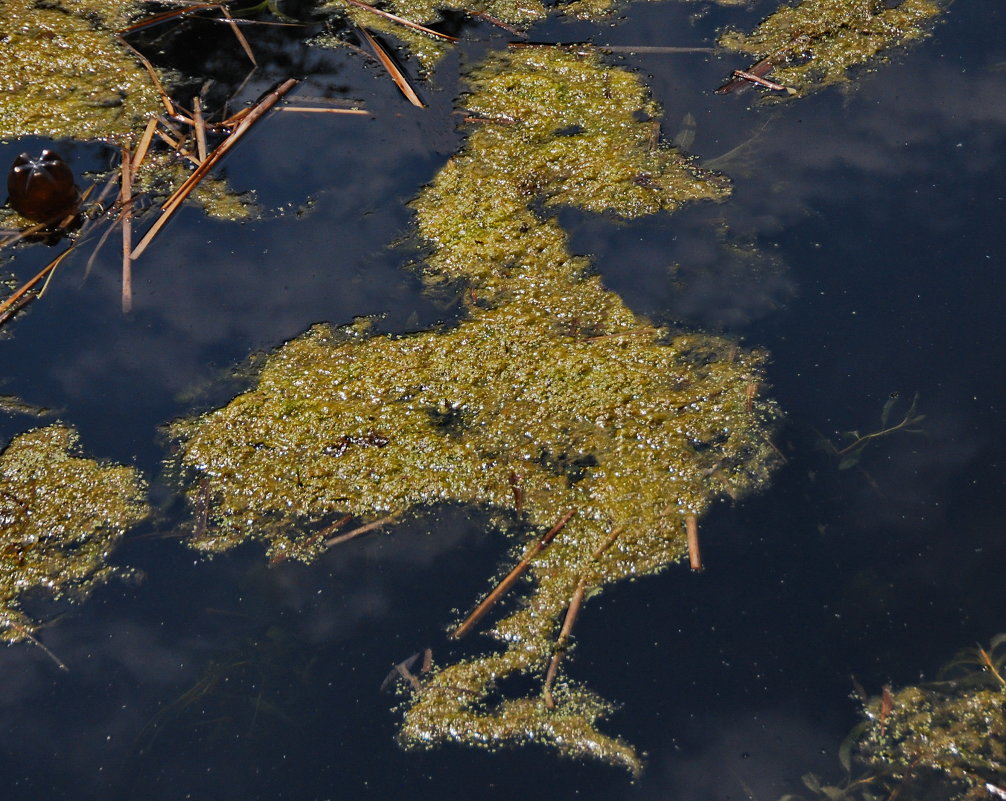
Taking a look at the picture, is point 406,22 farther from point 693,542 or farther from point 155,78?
point 693,542

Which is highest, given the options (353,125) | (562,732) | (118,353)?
(353,125)

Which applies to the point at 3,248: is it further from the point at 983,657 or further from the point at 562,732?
the point at 983,657

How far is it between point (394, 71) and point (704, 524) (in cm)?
160

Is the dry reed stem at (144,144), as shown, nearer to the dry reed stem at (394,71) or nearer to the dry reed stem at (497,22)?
the dry reed stem at (394,71)

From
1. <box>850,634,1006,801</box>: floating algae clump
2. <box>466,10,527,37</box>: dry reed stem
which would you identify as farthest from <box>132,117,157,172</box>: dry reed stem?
<box>850,634,1006,801</box>: floating algae clump

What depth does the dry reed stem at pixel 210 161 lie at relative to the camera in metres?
2.13

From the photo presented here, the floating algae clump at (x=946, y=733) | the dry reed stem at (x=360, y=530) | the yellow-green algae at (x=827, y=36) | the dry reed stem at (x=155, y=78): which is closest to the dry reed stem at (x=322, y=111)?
the dry reed stem at (x=155, y=78)

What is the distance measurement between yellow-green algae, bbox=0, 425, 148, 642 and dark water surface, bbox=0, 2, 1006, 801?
5cm

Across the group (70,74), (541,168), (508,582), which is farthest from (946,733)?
(70,74)

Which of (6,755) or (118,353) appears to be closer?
(6,755)

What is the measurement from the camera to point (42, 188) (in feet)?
6.90

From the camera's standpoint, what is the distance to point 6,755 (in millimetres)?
1425

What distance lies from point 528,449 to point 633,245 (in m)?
0.60

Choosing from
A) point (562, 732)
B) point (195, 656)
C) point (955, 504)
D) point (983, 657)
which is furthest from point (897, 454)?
point (195, 656)
